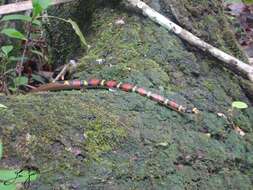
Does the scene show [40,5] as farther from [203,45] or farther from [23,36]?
[203,45]

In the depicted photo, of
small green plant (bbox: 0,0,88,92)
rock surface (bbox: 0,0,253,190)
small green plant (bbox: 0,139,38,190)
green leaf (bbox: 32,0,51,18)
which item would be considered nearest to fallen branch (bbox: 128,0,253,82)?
rock surface (bbox: 0,0,253,190)

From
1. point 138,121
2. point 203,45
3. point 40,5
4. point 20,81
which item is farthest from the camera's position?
point 203,45

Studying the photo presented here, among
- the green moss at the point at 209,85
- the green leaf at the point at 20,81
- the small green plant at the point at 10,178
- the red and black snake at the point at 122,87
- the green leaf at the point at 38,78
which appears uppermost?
the small green plant at the point at 10,178

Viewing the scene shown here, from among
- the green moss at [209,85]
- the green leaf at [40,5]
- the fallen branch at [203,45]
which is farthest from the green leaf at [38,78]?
the green moss at [209,85]

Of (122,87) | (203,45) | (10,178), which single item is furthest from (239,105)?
(10,178)

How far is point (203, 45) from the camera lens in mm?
3650

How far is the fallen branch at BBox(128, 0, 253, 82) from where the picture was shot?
363 centimetres

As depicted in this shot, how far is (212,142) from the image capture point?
9.77ft

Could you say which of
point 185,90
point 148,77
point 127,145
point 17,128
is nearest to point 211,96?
point 185,90

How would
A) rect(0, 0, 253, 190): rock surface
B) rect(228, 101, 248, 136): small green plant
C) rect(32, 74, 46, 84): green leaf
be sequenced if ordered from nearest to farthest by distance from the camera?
rect(0, 0, 253, 190): rock surface, rect(228, 101, 248, 136): small green plant, rect(32, 74, 46, 84): green leaf

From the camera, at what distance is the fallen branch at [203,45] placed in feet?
11.9

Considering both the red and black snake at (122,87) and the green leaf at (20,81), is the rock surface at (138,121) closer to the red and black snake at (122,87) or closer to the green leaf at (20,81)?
the red and black snake at (122,87)

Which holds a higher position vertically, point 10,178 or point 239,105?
point 10,178

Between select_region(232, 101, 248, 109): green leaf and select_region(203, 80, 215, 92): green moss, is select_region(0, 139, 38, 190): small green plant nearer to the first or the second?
select_region(203, 80, 215, 92): green moss
